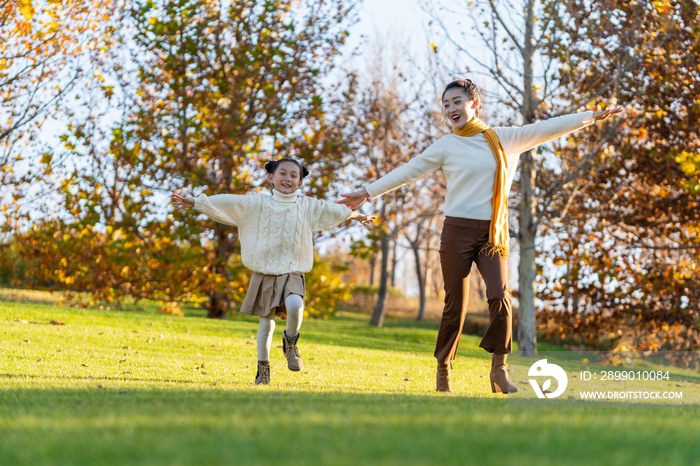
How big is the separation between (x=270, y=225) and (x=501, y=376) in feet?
7.17

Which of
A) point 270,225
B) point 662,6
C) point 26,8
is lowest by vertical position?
point 270,225

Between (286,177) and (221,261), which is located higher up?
(286,177)

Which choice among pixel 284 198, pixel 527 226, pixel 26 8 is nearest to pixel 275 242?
pixel 284 198

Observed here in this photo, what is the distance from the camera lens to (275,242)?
5.36m

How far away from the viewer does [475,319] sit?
72.4ft

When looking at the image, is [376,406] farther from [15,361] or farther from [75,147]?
[75,147]

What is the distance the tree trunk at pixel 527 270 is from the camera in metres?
13.0

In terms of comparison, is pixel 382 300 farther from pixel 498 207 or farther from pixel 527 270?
pixel 498 207

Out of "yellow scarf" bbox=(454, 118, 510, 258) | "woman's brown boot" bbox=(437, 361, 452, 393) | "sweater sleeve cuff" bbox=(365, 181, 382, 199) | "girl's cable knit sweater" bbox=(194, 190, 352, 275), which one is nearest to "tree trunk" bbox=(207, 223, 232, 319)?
"girl's cable knit sweater" bbox=(194, 190, 352, 275)

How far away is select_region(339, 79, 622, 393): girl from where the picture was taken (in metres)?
4.83

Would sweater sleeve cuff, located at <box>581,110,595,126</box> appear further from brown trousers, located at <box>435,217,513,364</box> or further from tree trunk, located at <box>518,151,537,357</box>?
→ tree trunk, located at <box>518,151,537,357</box>

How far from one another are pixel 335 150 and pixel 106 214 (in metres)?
5.54

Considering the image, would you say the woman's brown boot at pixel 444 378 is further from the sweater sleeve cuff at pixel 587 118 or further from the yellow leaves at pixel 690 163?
the yellow leaves at pixel 690 163

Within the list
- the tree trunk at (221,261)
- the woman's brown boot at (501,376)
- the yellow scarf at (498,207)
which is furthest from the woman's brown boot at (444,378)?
the tree trunk at (221,261)
